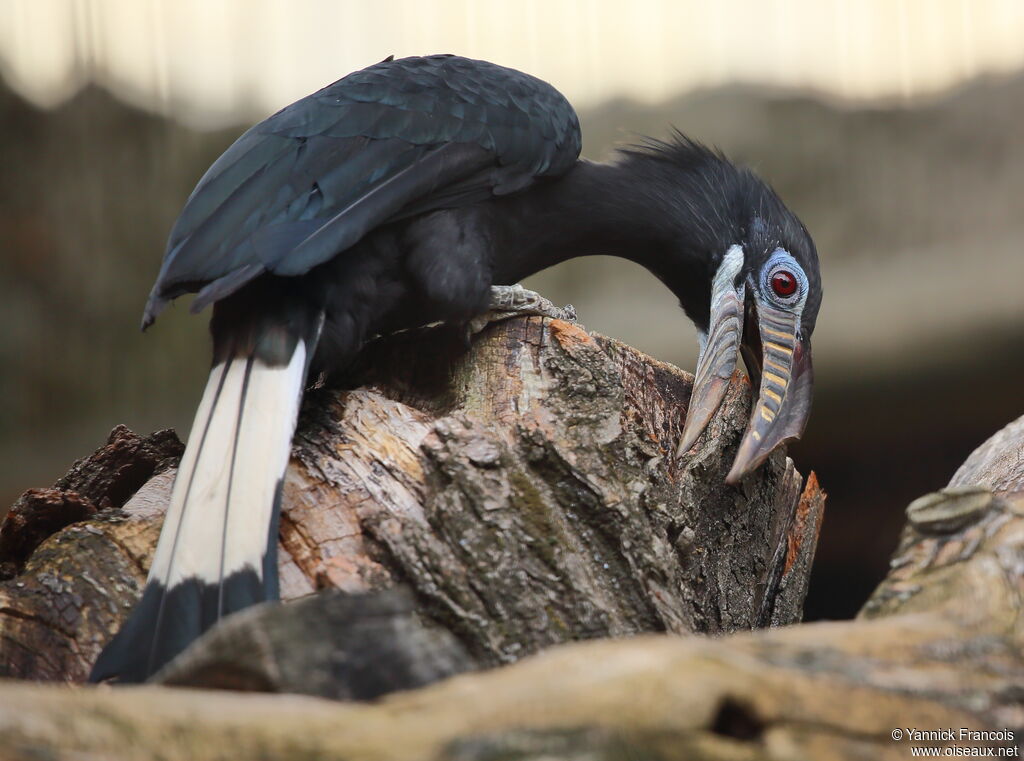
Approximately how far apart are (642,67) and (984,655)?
3.25 meters

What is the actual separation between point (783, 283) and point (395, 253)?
841mm

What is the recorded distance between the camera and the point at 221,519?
5.00 ft

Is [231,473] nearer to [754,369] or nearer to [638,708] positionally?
[638,708]

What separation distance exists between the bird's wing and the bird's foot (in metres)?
0.21

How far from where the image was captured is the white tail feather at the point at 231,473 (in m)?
1.47

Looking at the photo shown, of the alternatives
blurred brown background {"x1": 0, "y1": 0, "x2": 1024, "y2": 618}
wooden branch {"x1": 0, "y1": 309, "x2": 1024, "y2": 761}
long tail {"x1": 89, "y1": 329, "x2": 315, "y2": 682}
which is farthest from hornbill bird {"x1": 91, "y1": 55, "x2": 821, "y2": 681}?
blurred brown background {"x1": 0, "y1": 0, "x2": 1024, "y2": 618}

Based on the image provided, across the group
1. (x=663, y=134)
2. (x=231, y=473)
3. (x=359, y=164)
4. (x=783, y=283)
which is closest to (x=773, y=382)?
(x=783, y=283)

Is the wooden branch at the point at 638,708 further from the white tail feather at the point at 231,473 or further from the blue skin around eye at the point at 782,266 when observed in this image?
the blue skin around eye at the point at 782,266

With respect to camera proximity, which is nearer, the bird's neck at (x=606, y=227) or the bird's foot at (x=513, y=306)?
the bird's foot at (x=513, y=306)

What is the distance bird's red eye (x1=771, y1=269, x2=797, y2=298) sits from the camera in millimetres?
2334

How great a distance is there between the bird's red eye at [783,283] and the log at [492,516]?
0.36 meters

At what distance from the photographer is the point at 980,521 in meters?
1.29

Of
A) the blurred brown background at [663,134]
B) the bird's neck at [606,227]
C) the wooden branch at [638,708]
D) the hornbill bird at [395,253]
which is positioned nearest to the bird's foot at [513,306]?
the hornbill bird at [395,253]

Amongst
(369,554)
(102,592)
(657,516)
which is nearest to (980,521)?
(657,516)
